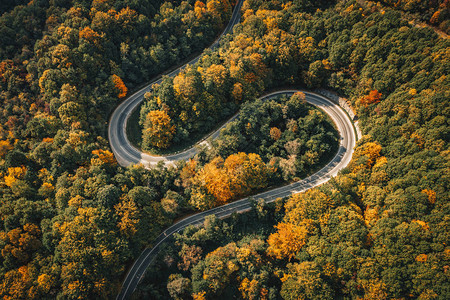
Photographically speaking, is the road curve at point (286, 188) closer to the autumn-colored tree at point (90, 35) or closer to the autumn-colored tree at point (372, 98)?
the autumn-colored tree at point (372, 98)

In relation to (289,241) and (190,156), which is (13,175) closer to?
(190,156)

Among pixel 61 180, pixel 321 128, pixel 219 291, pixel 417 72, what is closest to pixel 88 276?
pixel 61 180

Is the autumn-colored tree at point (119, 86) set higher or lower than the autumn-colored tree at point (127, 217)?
higher

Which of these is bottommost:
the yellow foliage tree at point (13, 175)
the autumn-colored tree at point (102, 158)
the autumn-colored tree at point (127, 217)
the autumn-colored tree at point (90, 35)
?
the autumn-colored tree at point (127, 217)

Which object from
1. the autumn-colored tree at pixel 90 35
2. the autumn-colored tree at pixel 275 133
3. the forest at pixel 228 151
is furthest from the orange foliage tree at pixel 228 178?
the autumn-colored tree at pixel 90 35

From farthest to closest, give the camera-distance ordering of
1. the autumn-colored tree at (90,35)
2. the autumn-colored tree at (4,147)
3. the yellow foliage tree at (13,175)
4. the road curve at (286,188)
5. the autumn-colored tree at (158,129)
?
1. the autumn-colored tree at (90,35)
2. the autumn-colored tree at (158,129)
3. the autumn-colored tree at (4,147)
4. the road curve at (286,188)
5. the yellow foliage tree at (13,175)

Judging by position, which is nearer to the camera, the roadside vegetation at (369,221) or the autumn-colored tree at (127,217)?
the roadside vegetation at (369,221)

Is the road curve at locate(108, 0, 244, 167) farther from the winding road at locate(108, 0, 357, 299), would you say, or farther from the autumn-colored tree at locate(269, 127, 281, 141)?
the autumn-colored tree at locate(269, 127, 281, 141)

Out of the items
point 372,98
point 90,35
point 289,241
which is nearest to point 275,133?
point 372,98
